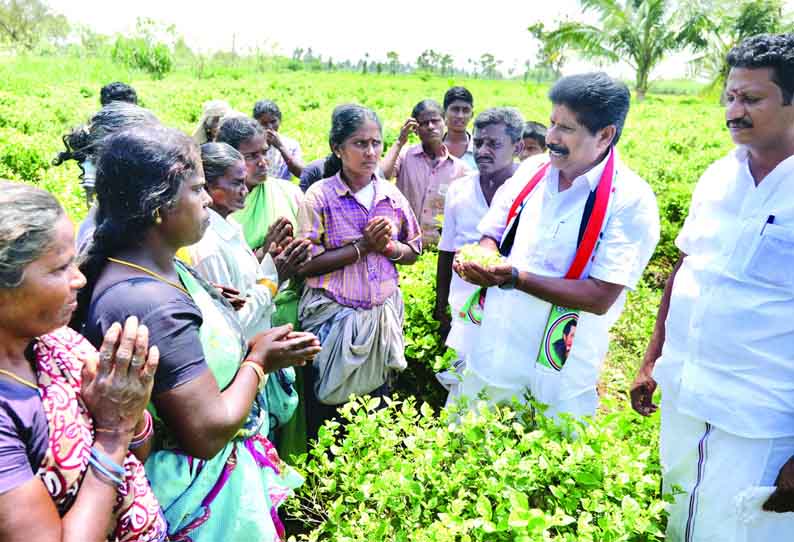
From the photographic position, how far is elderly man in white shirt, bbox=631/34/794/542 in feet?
6.43

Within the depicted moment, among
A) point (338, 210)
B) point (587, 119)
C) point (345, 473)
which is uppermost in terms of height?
point (587, 119)

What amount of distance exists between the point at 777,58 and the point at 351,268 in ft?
6.78

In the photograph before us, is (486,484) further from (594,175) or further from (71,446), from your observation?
(594,175)

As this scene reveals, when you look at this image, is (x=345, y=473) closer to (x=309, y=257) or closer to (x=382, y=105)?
(x=309, y=257)

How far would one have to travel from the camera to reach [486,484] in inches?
75.6

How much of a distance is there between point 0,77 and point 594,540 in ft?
60.5

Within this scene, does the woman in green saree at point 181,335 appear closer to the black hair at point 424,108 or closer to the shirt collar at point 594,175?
the shirt collar at point 594,175

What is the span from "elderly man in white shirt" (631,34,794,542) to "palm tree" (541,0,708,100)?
29.8 m

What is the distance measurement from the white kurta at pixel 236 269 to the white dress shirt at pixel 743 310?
172cm

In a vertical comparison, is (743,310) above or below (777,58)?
below

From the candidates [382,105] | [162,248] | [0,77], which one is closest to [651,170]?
[162,248]

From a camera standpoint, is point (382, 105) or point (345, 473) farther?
point (382, 105)

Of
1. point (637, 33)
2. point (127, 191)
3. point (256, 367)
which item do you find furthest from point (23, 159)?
point (637, 33)

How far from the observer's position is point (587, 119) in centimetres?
245
